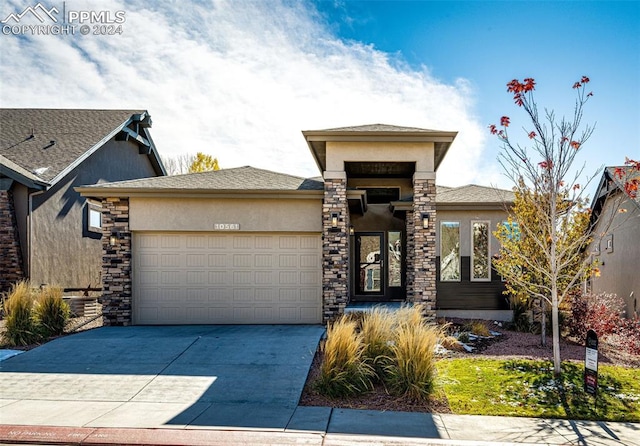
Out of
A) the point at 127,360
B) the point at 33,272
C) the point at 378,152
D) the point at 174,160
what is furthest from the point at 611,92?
the point at 174,160

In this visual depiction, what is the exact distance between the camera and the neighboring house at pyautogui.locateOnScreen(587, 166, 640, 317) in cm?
1305

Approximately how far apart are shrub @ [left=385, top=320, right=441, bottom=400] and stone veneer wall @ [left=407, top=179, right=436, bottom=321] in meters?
4.49

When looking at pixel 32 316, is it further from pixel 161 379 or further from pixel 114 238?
pixel 161 379

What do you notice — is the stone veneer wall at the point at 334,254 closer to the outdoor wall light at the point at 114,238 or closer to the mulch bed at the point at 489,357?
the mulch bed at the point at 489,357

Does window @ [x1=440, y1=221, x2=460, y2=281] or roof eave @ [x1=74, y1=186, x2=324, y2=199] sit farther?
window @ [x1=440, y1=221, x2=460, y2=281]

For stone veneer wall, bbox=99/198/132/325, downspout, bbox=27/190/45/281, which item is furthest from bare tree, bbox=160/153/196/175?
stone veneer wall, bbox=99/198/132/325

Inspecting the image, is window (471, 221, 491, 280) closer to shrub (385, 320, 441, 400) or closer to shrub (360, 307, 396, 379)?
shrub (360, 307, 396, 379)

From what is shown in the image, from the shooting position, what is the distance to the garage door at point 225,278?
11680 millimetres

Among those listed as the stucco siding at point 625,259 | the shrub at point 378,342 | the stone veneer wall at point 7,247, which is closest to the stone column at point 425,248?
the shrub at point 378,342

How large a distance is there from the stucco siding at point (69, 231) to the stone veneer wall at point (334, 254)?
9.10m

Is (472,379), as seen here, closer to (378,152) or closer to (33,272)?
(378,152)

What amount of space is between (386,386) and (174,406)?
119 inches

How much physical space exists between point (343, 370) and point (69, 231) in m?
12.4

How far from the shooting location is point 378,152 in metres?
11.5
